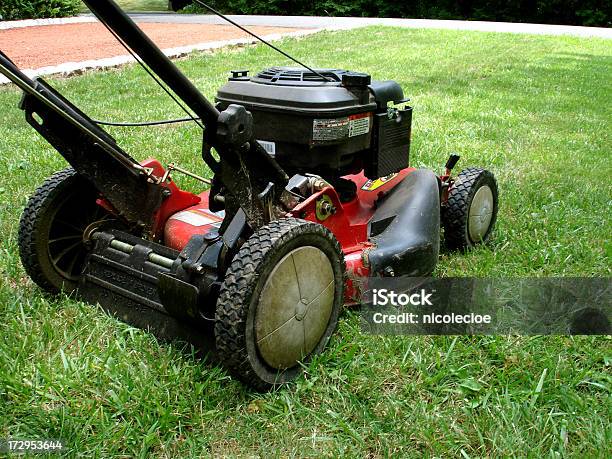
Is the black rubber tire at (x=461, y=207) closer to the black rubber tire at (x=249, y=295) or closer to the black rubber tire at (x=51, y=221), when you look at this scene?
the black rubber tire at (x=249, y=295)

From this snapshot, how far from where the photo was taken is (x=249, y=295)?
1.76 metres

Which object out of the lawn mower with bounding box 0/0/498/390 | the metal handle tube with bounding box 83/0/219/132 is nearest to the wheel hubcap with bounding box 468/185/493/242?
the lawn mower with bounding box 0/0/498/390

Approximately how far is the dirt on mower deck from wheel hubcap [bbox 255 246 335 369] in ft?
23.3

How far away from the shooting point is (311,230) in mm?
1916

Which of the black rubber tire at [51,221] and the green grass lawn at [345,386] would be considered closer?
the green grass lawn at [345,386]

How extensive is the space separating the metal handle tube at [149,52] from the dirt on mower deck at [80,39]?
704cm

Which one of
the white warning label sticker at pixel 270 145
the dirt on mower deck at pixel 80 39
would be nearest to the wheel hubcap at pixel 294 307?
the white warning label sticker at pixel 270 145

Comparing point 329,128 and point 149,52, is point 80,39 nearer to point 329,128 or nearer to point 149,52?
point 329,128

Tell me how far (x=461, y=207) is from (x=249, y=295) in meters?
1.43

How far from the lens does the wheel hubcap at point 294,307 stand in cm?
184

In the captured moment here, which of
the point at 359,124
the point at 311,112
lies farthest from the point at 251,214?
the point at 359,124

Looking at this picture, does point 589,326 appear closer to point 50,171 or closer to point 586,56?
point 50,171

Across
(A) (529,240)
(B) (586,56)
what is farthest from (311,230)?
(B) (586,56)

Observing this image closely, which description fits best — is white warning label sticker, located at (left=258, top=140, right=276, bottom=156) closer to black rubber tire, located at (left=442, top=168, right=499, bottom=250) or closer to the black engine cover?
the black engine cover
